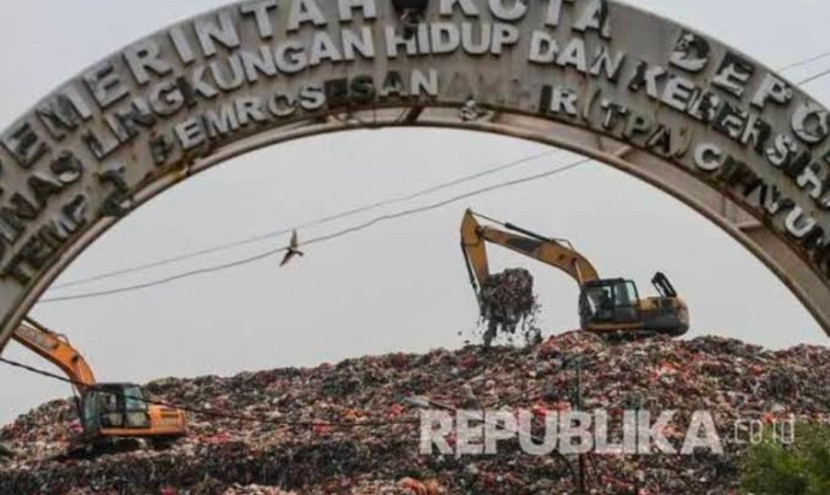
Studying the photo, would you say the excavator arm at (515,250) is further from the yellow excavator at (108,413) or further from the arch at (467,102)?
the arch at (467,102)

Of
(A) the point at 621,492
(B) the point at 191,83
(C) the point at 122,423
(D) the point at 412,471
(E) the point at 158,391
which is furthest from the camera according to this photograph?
(E) the point at 158,391

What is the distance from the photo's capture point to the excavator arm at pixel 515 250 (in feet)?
130

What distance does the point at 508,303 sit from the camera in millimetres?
39375

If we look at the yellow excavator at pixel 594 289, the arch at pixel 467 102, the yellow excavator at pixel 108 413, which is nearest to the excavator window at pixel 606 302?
the yellow excavator at pixel 594 289

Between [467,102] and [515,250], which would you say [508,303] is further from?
[467,102]

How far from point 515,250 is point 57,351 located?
1055 cm

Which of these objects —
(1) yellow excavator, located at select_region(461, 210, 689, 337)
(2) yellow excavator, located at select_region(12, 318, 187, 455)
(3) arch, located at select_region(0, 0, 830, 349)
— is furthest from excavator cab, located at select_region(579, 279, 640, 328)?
(3) arch, located at select_region(0, 0, 830, 349)

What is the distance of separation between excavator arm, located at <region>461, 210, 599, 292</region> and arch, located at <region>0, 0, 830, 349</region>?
1114 inches

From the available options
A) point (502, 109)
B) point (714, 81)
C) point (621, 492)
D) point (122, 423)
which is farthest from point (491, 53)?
point (122, 423)

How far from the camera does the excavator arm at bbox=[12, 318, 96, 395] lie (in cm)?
3500

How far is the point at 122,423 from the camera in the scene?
3491cm

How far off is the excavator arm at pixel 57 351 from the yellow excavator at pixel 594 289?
856 cm

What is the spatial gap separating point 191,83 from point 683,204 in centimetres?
292

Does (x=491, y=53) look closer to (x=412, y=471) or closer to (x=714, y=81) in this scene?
(x=714, y=81)
